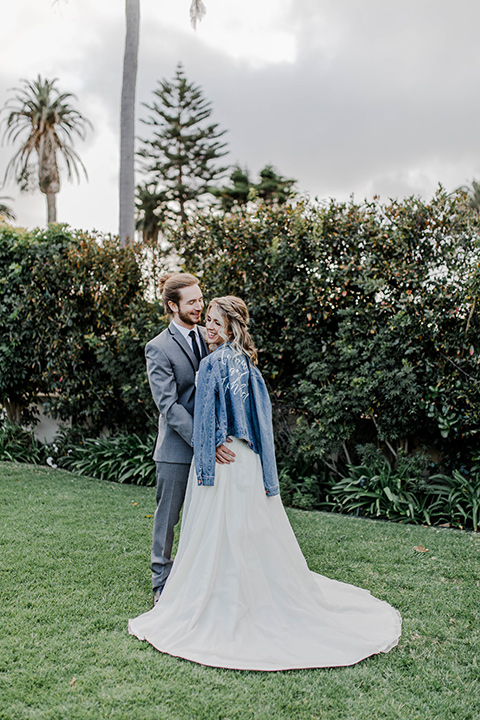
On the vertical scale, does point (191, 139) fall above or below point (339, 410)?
above

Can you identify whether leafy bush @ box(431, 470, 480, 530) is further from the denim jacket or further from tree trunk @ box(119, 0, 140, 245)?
tree trunk @ box(119, 0, 140, 245)

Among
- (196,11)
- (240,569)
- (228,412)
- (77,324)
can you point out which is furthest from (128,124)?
(240,569)

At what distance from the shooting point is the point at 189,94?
92.6 feet

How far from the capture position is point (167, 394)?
3.47 m

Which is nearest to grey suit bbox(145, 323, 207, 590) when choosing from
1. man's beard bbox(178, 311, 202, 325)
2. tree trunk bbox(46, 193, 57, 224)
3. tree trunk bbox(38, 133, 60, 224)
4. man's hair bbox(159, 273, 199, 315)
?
man's beard bbox(178, 311, 202, 325)

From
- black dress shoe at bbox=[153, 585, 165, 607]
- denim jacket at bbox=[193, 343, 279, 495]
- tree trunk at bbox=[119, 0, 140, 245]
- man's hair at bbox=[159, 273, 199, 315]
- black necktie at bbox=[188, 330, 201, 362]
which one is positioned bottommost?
black dress shoe at bbox=[153, 585, 165, 607]

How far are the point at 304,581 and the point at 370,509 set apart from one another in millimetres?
2650

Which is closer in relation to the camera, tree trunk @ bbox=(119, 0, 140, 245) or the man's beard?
the man's beard

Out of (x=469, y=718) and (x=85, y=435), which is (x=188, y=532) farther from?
(x=85, y=435)

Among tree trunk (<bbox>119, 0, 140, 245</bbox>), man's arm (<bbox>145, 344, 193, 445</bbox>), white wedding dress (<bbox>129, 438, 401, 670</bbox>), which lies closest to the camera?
white wedding dress (<bbox>129, 438, 401, 670</bbox>)

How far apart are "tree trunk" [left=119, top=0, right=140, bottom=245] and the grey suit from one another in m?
7.15

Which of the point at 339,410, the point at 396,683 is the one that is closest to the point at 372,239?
the point at 339,410

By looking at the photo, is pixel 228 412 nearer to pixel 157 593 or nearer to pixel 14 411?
pixel 157 593

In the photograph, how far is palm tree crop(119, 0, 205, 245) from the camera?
10.3 meters
